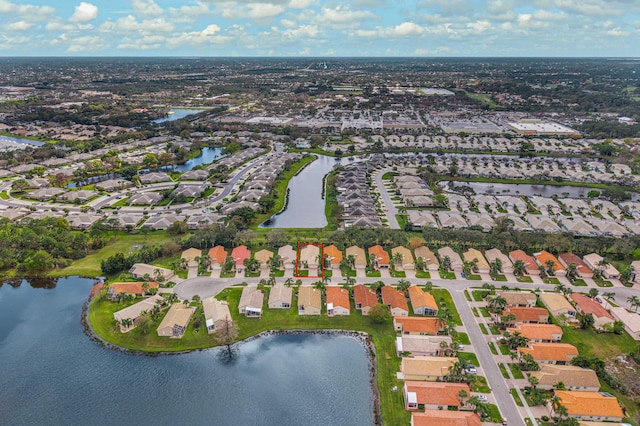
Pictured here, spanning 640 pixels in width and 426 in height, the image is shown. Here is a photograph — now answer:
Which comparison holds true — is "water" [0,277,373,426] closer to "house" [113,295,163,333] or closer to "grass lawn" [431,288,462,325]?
"house" [113,295,163,333]

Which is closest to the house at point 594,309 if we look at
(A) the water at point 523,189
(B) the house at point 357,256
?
(B) the house at point 357,256

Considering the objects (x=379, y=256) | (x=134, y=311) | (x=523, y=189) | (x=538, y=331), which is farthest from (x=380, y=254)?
(x=523, y=189)

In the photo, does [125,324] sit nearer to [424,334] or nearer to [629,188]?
[424,334]

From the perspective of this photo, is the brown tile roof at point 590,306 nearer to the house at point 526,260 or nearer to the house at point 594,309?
the house at point 594,309

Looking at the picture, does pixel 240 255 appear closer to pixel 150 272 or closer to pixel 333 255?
pixel 150 272

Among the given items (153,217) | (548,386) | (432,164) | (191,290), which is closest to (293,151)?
(432,164)
